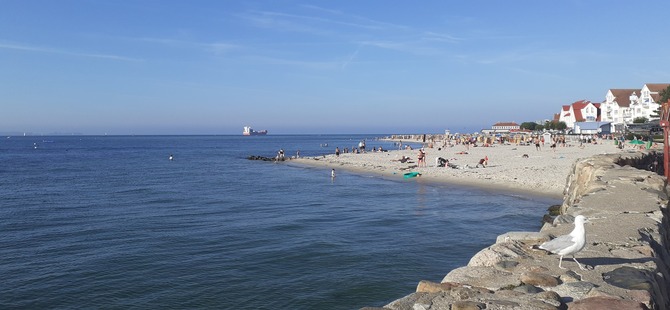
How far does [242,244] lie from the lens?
16375mm

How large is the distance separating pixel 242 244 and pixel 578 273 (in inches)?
460

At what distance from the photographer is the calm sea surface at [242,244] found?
11555mm

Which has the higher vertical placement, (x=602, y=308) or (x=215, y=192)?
(x=602, y=308)

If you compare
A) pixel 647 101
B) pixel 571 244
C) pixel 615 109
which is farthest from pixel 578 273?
pixel 615 109

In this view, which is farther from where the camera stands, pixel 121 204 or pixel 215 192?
pixel 215 192

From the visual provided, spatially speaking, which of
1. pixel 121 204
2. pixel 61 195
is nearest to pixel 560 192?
pixel 121 204

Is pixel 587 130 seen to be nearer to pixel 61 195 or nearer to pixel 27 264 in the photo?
pixel 61 195

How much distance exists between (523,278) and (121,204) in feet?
82.4

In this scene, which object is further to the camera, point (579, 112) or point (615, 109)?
point (579, 112)

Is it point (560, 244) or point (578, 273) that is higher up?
point (560, 244)

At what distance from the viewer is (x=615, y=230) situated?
8750 mm

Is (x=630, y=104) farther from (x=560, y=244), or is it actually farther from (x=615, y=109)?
(x=560, y=244)

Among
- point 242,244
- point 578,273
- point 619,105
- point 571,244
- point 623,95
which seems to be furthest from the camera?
point 623,95

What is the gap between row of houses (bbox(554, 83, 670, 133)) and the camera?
3278 inches
